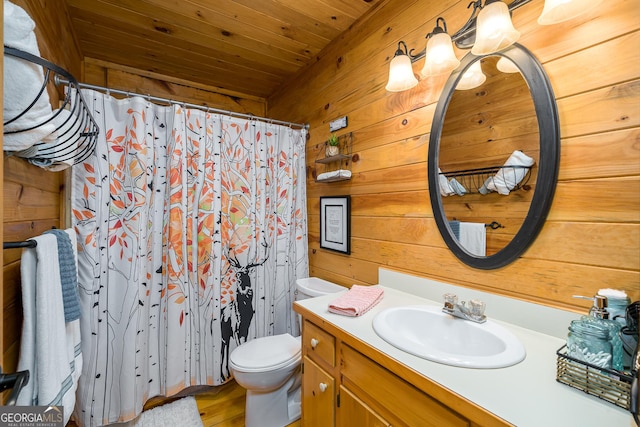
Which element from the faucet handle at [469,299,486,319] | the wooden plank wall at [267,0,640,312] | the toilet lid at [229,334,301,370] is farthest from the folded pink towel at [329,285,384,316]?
the toilet lid at [229,334,301,370]

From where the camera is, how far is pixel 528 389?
704 mm

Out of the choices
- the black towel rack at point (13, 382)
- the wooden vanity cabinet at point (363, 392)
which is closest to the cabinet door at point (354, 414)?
the wooden vanity cabinet at point (363, 392)

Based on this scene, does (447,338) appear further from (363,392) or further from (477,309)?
(363,392)

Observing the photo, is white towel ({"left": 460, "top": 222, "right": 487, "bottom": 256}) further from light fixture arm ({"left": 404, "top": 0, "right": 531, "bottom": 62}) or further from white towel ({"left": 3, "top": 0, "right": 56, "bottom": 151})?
white towel ({"left": 3, "top": 0, "right": 56, "bottom": 151})

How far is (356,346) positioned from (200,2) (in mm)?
2019

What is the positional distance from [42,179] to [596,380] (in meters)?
2.09

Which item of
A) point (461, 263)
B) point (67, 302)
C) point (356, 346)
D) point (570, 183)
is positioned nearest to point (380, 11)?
point (570, 183)

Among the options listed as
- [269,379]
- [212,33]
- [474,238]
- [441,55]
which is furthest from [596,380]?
A: [212,33]

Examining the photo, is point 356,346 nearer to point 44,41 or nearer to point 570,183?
point 570,183

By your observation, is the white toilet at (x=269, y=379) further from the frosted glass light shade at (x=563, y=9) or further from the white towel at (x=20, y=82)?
the frosted glass light shade at (x=563, y=9)

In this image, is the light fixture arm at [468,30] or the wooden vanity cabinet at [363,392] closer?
the wooden vanity cabinet at [363,392]

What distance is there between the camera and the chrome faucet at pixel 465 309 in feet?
3.51

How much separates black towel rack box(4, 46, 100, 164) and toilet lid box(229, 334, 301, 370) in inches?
50.7

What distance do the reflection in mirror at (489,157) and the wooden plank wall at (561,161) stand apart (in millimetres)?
90
